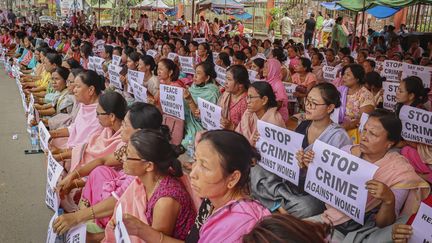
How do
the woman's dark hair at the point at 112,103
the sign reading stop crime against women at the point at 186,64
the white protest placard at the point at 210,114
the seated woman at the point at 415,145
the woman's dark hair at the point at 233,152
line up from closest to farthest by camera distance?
the woman's dark hair at the point at 233,152 → the woman's dark hair at the point at 112,103 → the seated woman at the point at 415,145 → the white protest placard at the point at 210,114 → the sign reading stop crime against women at the point at 186,64

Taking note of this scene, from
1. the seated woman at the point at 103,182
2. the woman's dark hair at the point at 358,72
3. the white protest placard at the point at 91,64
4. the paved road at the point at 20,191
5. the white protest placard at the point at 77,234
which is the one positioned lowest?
the paved road at the point at 20,191

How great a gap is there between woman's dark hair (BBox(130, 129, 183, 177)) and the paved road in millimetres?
1567

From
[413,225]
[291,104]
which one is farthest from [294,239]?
[291,104]

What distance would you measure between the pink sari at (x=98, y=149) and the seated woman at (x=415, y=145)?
8.49ft

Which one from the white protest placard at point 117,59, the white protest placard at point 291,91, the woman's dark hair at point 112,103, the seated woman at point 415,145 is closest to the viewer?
the woman's dark hair at point 112,103

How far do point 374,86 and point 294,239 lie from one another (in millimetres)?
5085

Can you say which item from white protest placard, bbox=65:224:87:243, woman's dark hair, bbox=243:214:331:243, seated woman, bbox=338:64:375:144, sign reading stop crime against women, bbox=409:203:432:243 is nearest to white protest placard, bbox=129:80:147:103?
seated woman, bbox=338:64:375:144

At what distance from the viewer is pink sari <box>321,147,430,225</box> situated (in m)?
2.65

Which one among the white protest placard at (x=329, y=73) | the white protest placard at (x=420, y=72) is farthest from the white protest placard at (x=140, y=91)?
the white protest placard at (x=420, y=72)

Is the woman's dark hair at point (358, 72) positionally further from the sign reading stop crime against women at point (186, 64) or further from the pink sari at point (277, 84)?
the sign reading stop crime against women at point (186, 64)

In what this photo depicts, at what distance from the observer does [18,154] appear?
5281 millimetres

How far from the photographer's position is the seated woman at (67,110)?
4.56 metres

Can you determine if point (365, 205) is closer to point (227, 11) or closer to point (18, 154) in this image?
point (18, 154)

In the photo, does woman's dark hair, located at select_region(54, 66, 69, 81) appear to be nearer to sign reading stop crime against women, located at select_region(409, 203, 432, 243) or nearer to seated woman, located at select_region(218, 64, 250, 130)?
seated woman, located at select_region(218, 64, 250, 130)
